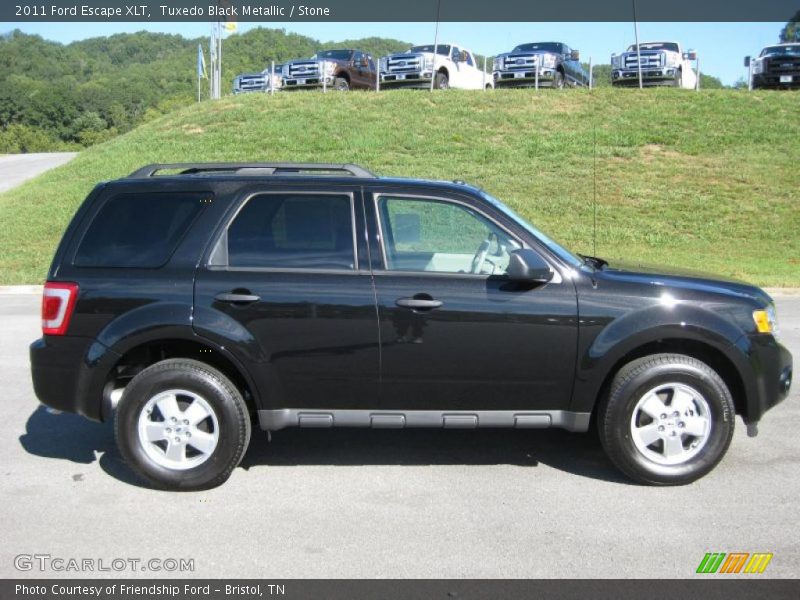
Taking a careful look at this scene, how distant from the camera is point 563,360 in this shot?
5047 mm

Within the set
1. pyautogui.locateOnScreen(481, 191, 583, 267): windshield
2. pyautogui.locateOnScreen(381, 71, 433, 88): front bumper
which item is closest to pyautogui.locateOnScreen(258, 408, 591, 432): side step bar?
pyautogui.locateOnScreen(481, 191, 583, 267): windshield

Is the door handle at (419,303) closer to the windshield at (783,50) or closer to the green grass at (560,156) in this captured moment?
the green grass at (560,156)

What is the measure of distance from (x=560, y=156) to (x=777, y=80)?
11394mm

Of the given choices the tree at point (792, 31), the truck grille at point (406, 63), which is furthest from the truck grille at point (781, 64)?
the tree at point (792, 31)

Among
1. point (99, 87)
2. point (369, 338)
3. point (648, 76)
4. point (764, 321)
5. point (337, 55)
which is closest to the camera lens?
point (369, 338)

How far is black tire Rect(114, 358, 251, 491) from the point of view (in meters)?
5.03

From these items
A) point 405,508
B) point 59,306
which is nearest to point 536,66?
point 59,306

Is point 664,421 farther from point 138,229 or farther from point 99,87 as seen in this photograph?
point 99,87

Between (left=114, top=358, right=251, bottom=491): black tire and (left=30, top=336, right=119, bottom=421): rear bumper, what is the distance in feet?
0.61

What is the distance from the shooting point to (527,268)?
16.1ft

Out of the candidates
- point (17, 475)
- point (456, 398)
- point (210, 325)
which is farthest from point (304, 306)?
point (17, 475)

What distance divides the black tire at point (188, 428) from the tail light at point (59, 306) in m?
0.55
